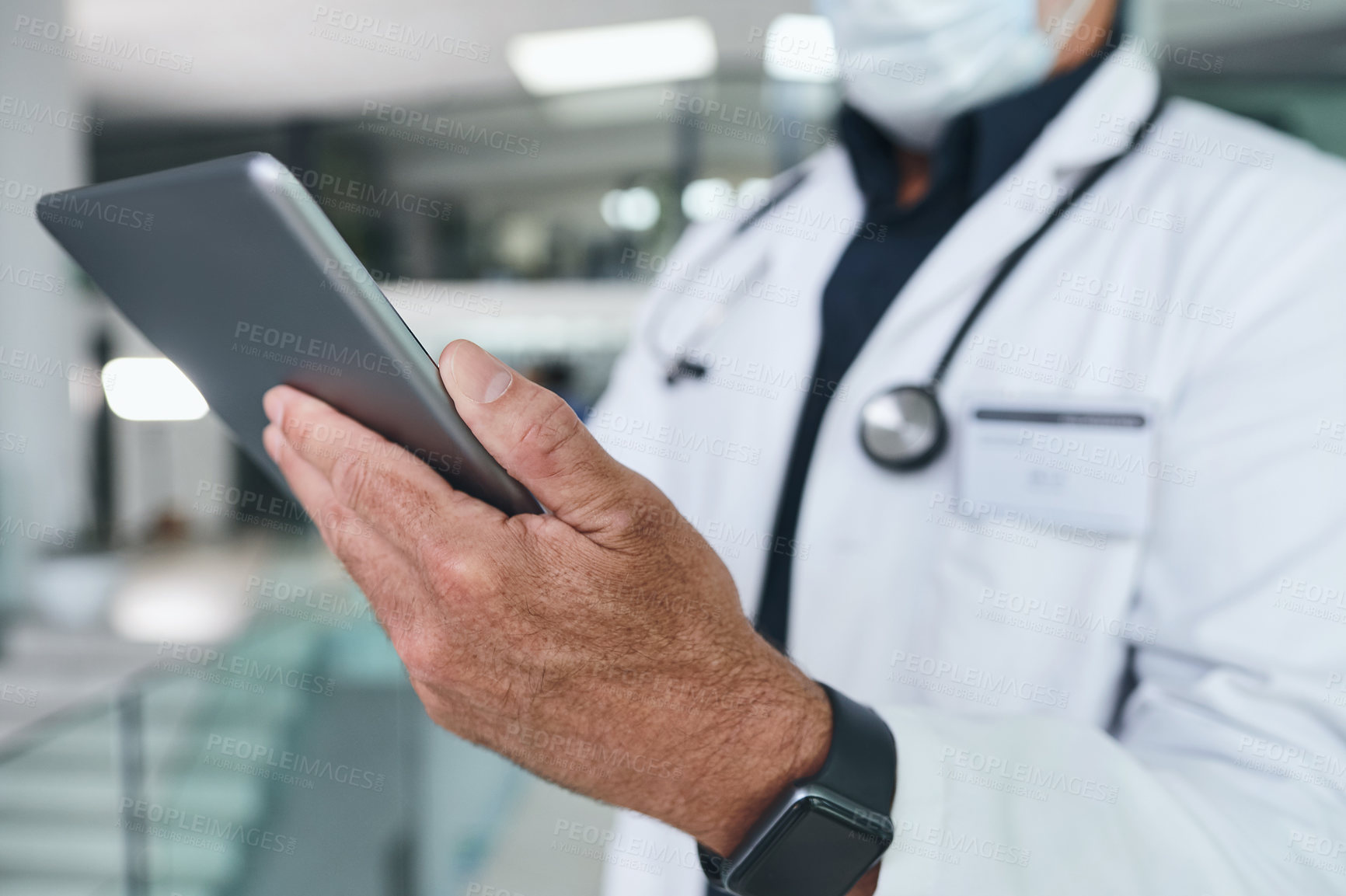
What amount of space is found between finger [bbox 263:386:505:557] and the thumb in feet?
0.14

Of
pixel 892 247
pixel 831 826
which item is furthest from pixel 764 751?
pixel 892 247

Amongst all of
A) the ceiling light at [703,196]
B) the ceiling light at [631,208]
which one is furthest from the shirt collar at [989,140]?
the ceiling light at [631,208]

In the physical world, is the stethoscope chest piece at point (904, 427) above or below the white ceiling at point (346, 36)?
below

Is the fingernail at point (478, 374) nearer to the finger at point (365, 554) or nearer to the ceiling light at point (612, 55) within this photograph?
the finger at point (365, 554)

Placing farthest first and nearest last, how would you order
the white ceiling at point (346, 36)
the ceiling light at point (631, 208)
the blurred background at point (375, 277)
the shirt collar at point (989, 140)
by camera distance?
the ceiling light at point (631, 208) < the white ceiling at point (346, 36) < the blurred background at point (375, 277) < the shirt collar at point (989, 140)

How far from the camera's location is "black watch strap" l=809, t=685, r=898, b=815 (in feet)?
1.73

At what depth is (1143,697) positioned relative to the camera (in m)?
0.68

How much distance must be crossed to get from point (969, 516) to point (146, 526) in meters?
8.22

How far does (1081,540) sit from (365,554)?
61cm

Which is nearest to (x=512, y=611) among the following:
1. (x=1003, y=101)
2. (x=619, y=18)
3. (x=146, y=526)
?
(x=1003, y=101)

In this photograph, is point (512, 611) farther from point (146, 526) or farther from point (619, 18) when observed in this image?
point (146, 526)

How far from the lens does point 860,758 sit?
540mm

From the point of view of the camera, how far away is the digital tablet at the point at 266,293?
406mm

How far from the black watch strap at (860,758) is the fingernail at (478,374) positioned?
0.99ft
